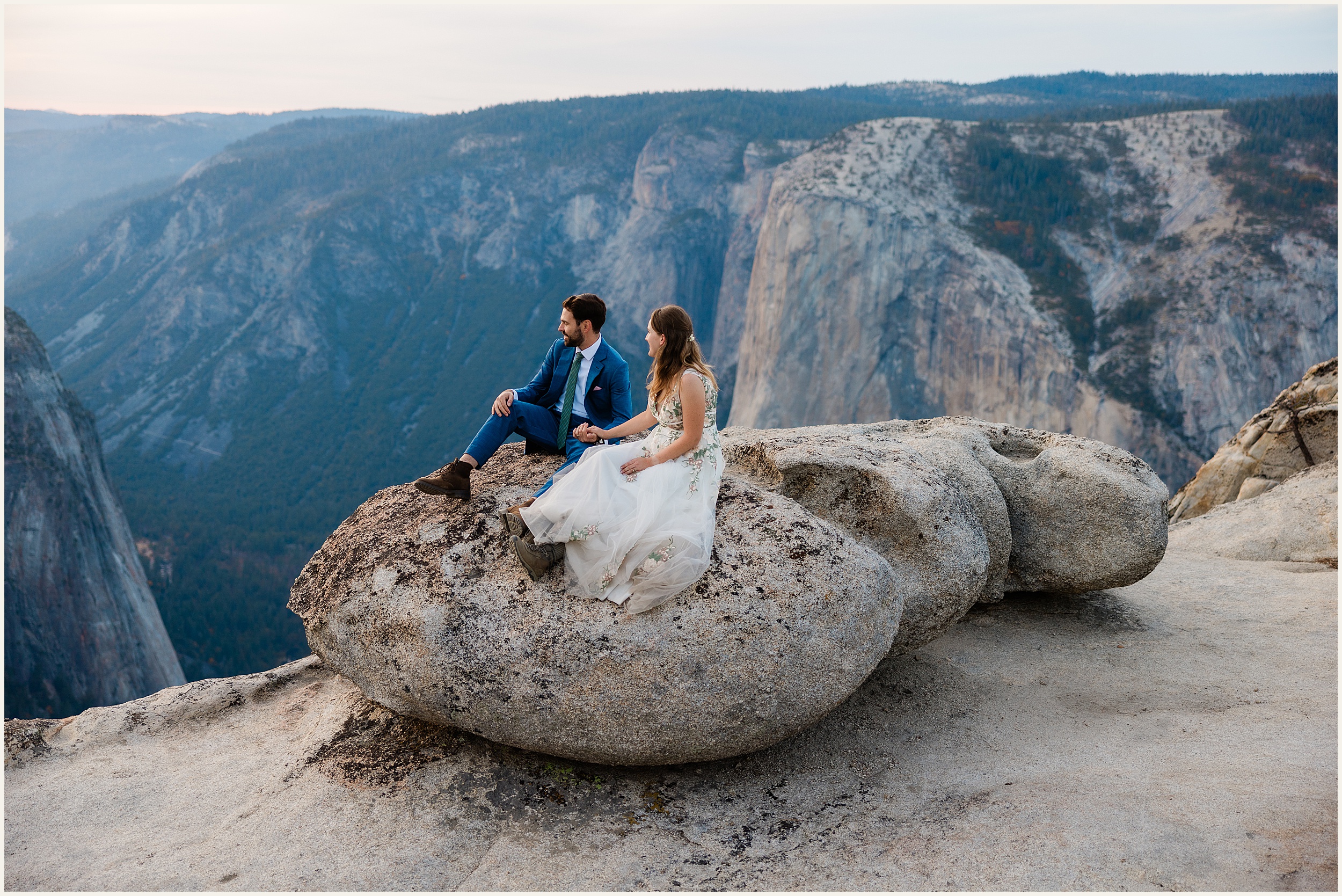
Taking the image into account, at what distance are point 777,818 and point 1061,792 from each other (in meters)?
1.98

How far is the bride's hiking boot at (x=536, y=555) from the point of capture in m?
6.25

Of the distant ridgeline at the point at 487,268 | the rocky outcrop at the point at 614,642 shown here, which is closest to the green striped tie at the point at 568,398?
the rocky outcrop at the point at 614,642

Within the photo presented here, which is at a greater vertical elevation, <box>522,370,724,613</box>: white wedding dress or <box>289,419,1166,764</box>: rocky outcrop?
<box>522,370,724,613</box>: white wedding dress

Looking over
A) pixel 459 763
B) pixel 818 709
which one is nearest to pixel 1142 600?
pixel 818 709

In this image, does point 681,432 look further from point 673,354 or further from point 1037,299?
point 1037,299

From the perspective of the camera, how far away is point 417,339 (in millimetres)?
127312

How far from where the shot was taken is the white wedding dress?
603 cm

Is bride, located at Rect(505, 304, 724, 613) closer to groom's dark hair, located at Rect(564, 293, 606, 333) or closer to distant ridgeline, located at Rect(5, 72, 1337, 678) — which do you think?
groom's dark hair, located at Rect(564, 293, 606, 333)

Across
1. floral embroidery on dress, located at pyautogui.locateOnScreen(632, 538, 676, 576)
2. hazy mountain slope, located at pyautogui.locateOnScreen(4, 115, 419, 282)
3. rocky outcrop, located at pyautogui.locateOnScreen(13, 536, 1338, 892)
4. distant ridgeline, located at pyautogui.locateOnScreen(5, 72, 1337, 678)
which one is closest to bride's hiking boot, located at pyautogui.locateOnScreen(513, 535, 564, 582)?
floral embroidery on dress, located at pyautogui.locateOnScreen(632, 538, 676, 576)

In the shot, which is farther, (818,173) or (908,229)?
(818,173)

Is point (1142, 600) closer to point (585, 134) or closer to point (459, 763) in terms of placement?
point (459, 763)

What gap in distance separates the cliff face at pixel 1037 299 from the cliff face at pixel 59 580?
4120 cm

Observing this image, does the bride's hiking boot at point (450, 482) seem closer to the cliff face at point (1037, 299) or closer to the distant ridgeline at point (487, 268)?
the cliff face at point (1037, 299)

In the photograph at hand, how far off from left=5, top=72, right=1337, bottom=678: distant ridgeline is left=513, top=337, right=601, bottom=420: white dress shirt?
46.4 m
